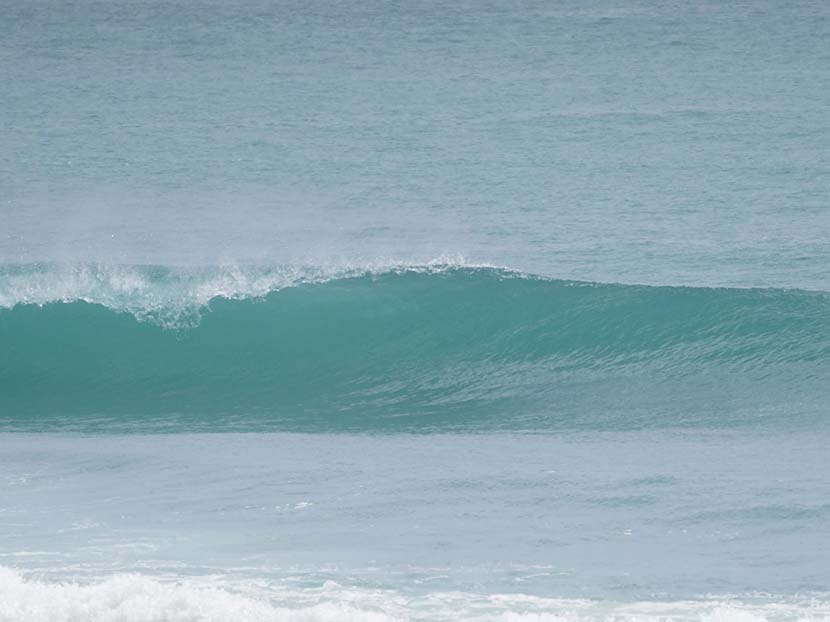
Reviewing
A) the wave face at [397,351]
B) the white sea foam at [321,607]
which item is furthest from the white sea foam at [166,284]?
the white sea foam at [321,607]

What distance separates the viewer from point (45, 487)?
49.9ft

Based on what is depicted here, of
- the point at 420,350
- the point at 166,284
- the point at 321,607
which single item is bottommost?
the point at 321,607

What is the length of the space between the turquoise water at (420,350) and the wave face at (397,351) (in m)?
0.05

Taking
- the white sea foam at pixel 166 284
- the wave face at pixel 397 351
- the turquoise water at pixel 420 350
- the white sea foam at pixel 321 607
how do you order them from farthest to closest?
1. the white sea foam at pixel 166 284
2. the wave face at pixel 397 351
3. the turquoise water at pixel 420 350
4. the white sea foam at pixel 321 607

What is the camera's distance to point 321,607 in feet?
39.0

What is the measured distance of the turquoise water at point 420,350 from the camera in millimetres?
12789

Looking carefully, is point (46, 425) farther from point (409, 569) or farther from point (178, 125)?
point (178, 125)

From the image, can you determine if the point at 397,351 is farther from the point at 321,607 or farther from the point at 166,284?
the point at 321,607

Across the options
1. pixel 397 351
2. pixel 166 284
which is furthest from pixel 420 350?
pixel 166 284

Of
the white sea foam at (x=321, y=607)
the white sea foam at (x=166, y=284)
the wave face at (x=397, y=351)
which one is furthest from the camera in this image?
the white sea foam at (x=166, y=284)

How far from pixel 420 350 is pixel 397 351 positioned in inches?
13.2

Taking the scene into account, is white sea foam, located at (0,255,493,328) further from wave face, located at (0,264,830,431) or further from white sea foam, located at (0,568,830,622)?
white sea foam, located at (0,568,830,622)

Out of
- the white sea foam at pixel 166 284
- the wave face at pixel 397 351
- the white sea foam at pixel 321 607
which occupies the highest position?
the white sea foam at pixel 166 284

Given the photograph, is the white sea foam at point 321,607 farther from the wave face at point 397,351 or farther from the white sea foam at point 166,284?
the white sea foam at point 166,284
